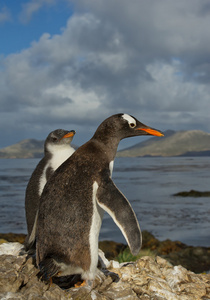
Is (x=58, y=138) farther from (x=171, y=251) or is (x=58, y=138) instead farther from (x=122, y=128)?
(x=171, y=251)

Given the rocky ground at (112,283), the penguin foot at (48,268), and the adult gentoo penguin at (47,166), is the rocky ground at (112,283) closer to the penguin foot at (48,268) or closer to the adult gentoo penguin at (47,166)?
the penguin foot at (48,268)

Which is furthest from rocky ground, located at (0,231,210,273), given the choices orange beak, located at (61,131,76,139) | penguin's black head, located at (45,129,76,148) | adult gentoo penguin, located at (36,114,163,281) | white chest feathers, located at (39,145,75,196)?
adult gentoo penguin, located at (36,114,163,281)

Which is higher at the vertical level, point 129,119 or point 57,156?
point 129,119

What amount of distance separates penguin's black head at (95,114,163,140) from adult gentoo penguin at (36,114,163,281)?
0.42 metres

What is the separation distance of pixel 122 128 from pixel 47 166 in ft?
6.07

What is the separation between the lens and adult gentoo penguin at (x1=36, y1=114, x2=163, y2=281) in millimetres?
3928

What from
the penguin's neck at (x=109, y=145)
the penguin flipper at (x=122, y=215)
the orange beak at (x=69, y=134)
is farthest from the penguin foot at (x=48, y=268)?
the orange beak at (x=69, y=134)

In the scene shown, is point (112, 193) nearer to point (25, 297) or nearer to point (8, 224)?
point (25, 297)

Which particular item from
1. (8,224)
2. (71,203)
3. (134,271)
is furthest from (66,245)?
(8,224)

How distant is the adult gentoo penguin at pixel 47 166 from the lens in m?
5.58

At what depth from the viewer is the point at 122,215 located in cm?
392

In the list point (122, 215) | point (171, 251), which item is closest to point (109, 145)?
point (122, 215)

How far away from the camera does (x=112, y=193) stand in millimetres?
3998

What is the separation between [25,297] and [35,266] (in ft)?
2.41
